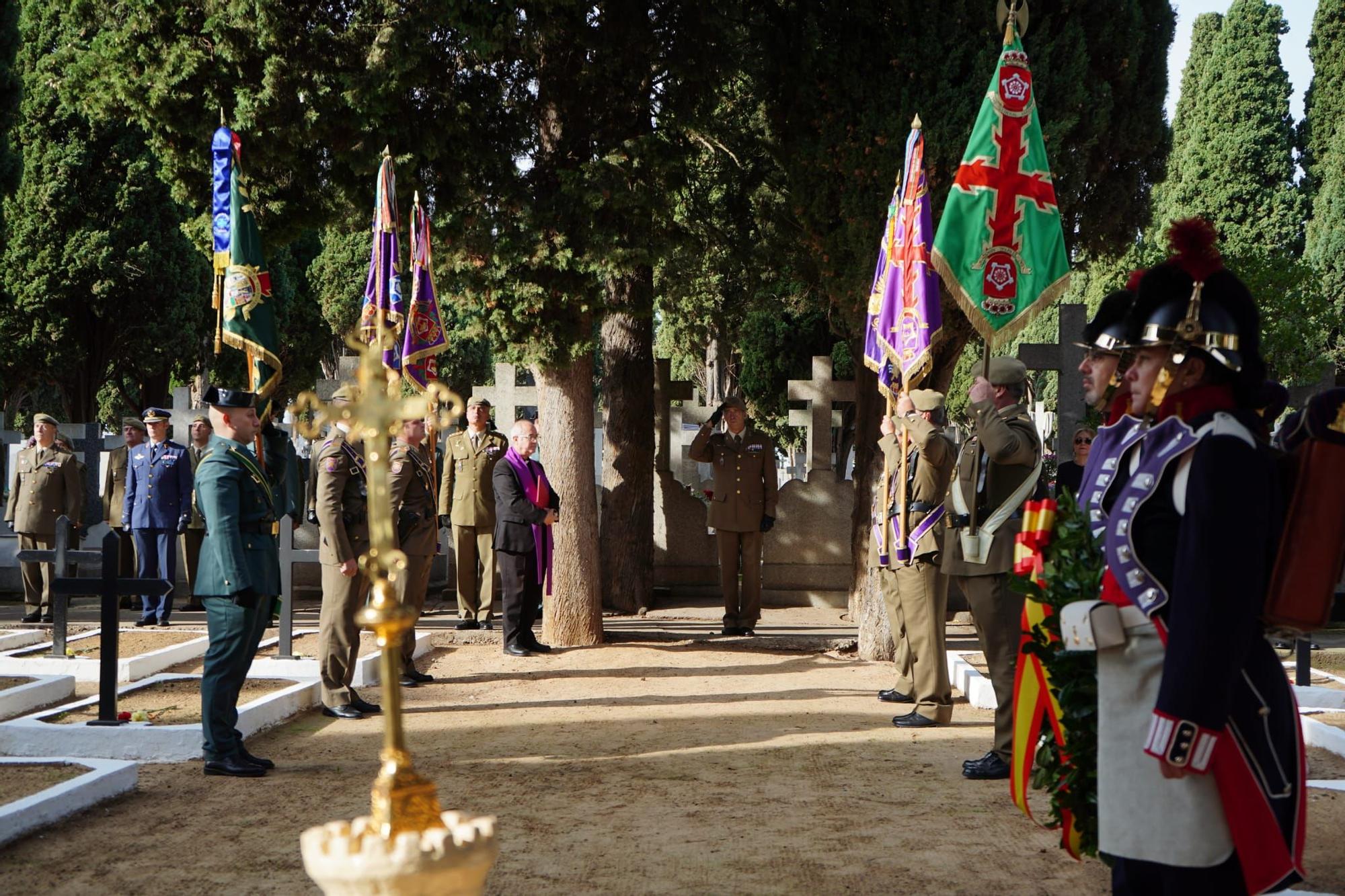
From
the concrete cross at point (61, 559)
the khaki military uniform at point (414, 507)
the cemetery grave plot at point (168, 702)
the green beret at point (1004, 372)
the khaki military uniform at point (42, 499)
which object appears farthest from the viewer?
the khaki military uniform at point (42, 499)

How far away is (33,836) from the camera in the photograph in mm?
5609

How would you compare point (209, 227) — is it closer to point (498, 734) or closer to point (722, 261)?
point (722, 261)

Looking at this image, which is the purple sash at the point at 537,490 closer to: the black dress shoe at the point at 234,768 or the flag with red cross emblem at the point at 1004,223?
the black dress shoe at the point at 234,768

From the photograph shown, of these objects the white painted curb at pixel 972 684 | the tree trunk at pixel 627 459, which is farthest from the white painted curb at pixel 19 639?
the white painted curb at pixel 972 684

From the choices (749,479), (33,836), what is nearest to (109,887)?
(33,836)

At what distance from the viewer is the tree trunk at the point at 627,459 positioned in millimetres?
13141

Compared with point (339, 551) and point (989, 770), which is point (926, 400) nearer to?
point (989, 770)

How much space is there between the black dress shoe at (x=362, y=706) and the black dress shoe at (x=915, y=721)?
3244 millimetres

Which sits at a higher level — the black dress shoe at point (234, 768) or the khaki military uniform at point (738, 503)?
the khaki military uniform at point (738, 503)

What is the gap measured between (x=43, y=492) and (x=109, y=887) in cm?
992

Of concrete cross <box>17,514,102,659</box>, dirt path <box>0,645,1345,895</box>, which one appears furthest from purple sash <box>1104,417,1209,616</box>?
concrete cross <box>17,514,102,659</box>

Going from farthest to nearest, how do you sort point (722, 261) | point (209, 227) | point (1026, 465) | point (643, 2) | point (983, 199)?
point (722, 261) → point (209, 227) → point (643, 2) → point (983, 199) → point (1026, 465)

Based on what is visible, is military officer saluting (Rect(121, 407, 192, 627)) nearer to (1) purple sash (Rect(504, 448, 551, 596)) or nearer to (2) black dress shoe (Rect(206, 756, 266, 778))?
(1) purple sash (Rect(504, 448, 551, 596))

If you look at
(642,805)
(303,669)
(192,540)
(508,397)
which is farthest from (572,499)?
(642,805)
